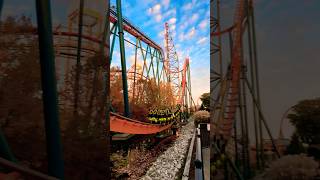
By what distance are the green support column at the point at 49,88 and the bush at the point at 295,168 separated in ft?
4.12

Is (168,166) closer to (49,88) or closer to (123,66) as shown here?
(123,66)

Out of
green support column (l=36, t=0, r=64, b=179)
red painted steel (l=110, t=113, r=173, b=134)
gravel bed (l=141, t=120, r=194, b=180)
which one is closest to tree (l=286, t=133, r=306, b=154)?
green support column (l=36, t=0, r=64, b=179)

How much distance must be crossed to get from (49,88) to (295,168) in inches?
56.7

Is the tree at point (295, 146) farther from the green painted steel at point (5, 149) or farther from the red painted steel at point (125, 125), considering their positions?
the red painted steel at point (125, 125)

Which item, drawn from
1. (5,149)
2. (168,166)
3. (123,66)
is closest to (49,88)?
(5,149)

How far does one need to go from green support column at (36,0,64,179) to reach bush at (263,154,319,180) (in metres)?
1.26

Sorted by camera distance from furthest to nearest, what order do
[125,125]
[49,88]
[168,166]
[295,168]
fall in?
[168,166], [125,125], [49,88], [295,168]

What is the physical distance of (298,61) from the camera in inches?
57.2

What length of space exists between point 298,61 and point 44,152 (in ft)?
5.00

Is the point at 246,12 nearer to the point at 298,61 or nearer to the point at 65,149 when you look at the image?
the point at 298,61

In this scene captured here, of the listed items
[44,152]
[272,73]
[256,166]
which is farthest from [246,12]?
[44,152]

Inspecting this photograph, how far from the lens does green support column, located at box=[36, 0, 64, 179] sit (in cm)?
162

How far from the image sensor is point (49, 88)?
5.46ft

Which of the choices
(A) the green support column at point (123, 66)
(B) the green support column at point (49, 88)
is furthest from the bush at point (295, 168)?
(A) the green support column at point (123, 66)
